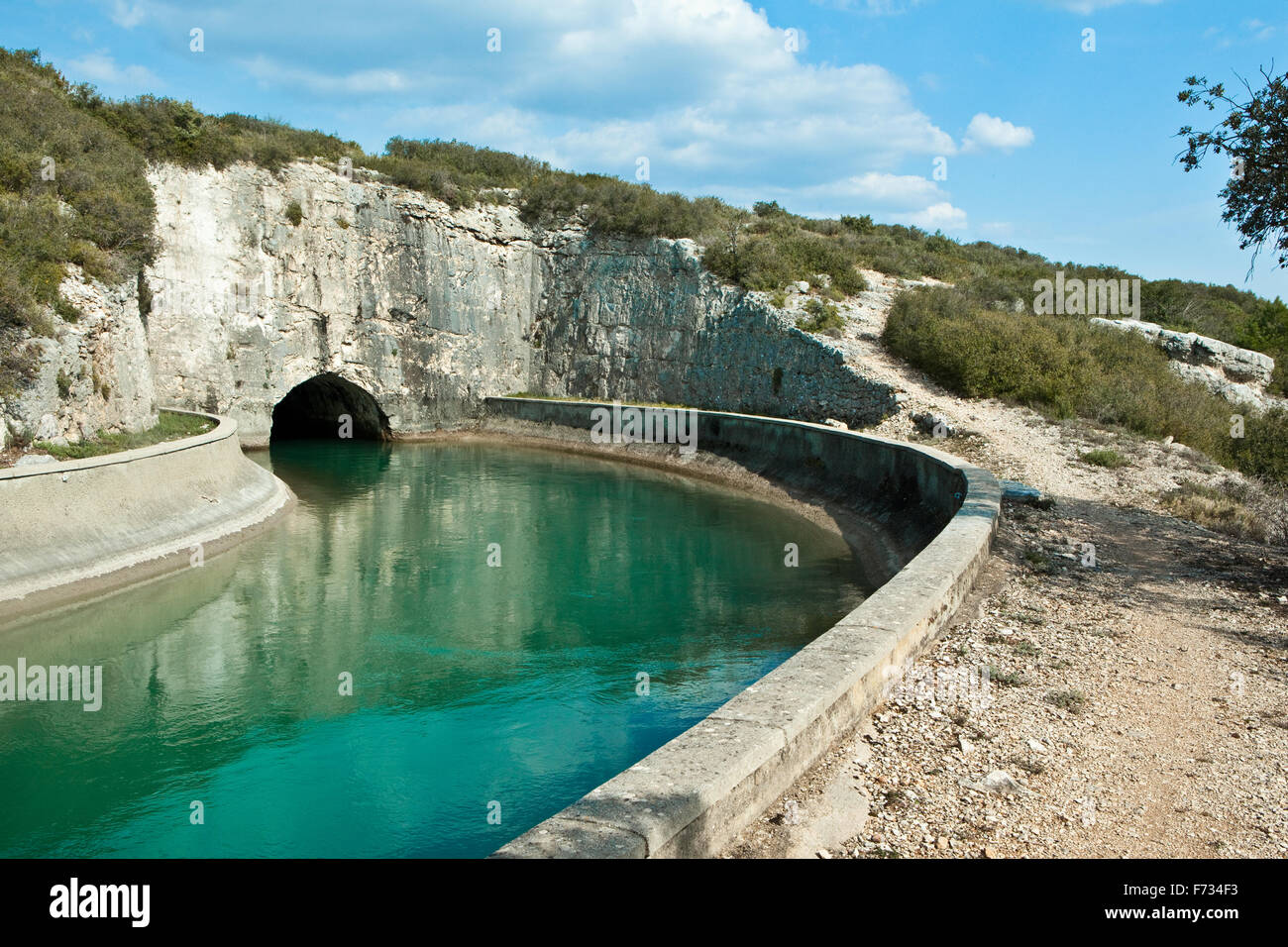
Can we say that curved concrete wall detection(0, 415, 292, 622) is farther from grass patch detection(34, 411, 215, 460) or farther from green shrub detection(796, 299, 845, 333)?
green shrub detection(796, 299, 845, 333)

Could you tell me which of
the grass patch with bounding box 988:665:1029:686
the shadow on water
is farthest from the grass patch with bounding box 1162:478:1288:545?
the shadow on water

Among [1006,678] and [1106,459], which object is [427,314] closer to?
[1106,459]

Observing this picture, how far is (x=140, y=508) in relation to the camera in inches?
574

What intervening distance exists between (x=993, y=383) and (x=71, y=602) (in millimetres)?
21459

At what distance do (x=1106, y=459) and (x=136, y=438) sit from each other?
19.4 metres

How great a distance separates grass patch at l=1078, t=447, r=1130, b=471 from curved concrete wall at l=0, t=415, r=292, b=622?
1698 cm

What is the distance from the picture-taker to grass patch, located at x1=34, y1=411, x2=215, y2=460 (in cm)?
1495

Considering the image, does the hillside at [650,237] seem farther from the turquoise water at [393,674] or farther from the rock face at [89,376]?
the turquoise water at [393,674]

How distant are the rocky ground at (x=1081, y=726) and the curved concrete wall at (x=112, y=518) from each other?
11.9m

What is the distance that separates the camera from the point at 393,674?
10.2 m

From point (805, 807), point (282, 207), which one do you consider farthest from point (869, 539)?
point (282, 207)
